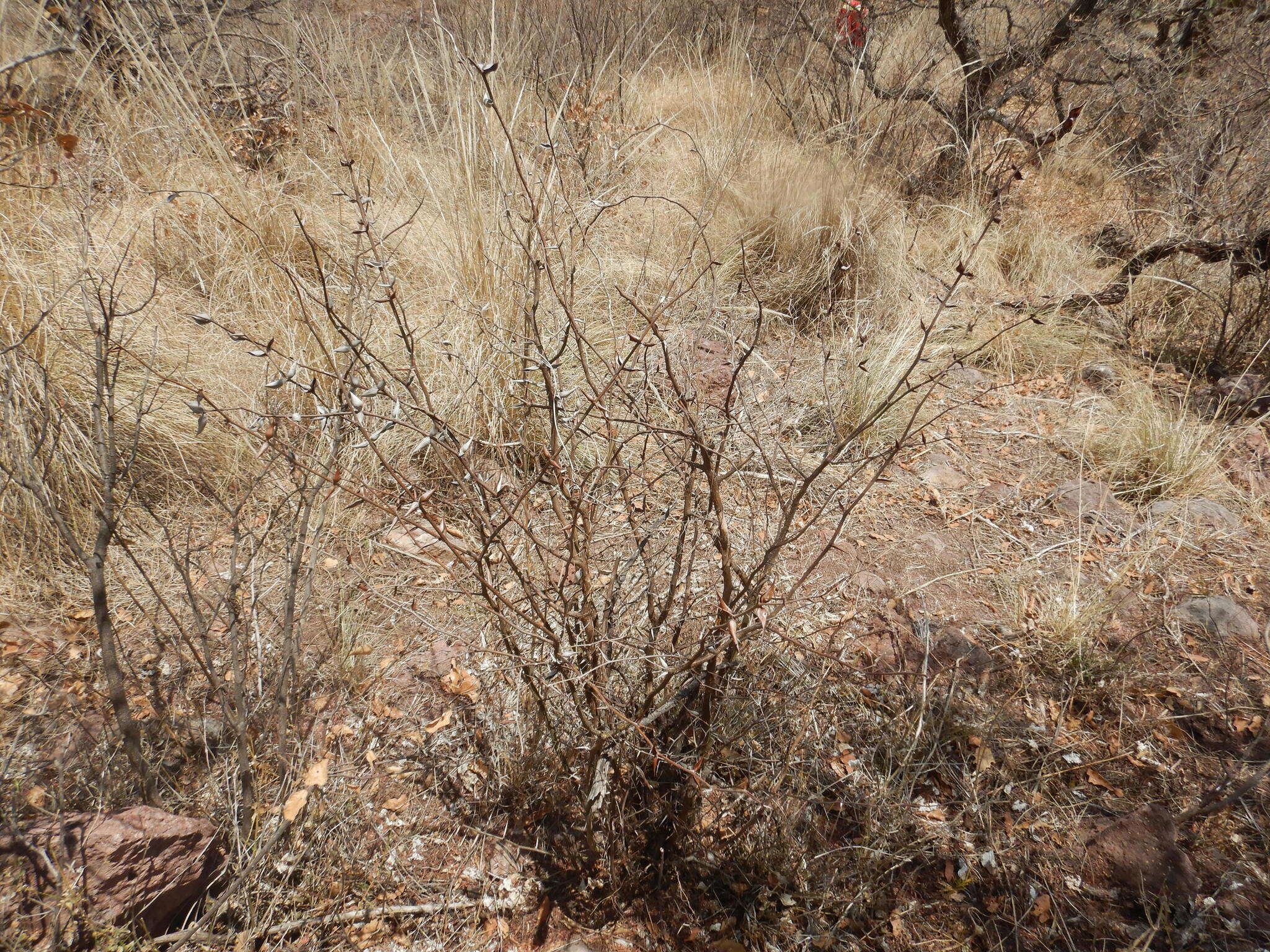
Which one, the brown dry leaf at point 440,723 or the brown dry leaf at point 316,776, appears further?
the brown dry leaf at point 440,723

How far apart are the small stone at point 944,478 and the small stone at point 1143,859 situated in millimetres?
1326

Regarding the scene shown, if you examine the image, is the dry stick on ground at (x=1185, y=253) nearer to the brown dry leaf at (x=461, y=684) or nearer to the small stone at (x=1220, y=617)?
the small stone at (x=1220, y=617)

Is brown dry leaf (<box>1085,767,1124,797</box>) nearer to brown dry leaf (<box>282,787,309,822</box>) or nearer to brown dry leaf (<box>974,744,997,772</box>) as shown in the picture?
brown dry leaf (<box>974,744,997,772</box>)

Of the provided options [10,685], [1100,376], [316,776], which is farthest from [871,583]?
[10,685]

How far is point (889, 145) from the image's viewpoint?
14.0 feet

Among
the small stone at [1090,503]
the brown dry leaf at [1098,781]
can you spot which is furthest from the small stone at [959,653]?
the small stone at [1090,503]

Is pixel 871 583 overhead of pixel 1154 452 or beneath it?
beneath

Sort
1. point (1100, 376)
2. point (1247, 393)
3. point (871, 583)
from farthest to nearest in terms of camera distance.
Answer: point (1100, 376)
point (1247, 393)
point (871, 583)

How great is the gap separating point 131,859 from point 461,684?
71cm

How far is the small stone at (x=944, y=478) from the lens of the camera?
2.58 meters

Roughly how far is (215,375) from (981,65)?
455 cm

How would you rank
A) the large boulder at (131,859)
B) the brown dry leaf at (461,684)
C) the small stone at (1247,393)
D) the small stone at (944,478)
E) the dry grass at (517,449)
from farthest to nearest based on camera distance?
the small stone at (1247,393) → the small stone at (944,478) → the brown dry leaf at (461,684) → the dry grass at (517,449) → the large boulder at (131,859)

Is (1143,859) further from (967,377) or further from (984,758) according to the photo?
(967,377)

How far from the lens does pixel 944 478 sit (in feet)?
8.55
